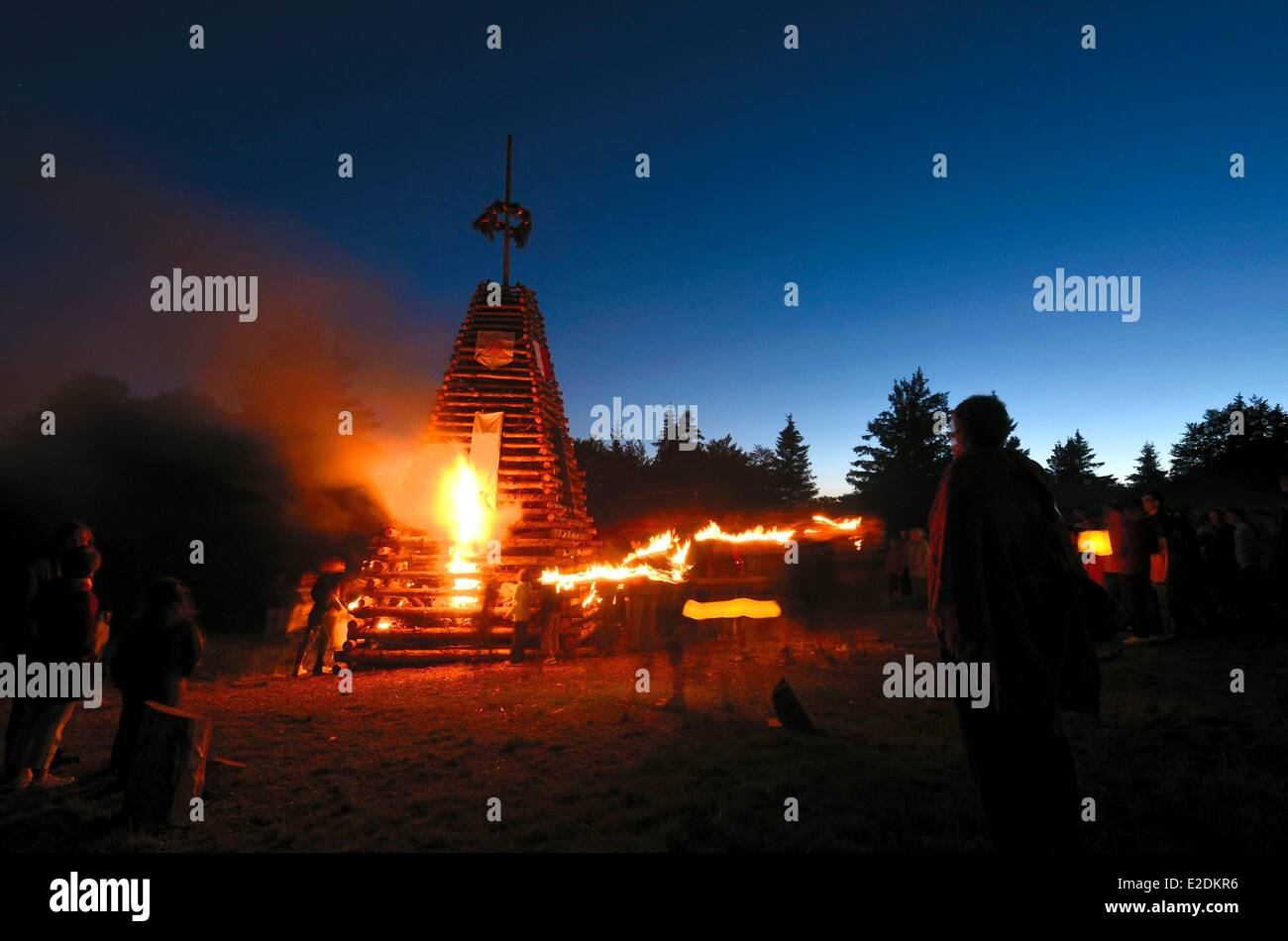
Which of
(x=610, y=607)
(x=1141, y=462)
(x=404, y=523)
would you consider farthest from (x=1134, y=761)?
(x=1141, y=462)

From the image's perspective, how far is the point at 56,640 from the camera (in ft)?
18.9

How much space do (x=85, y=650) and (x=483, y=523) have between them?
8.86 m

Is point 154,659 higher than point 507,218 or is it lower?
lower

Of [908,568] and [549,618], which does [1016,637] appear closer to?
[549,618]

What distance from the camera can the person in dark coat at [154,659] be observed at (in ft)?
18.6

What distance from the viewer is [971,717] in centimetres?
312

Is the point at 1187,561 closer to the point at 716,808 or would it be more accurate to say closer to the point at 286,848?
the point at 716,808

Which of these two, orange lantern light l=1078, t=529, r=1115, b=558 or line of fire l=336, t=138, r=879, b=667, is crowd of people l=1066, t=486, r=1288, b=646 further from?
line of fire l=336, t=138, r=879, b=667

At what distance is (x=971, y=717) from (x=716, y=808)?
270 cm

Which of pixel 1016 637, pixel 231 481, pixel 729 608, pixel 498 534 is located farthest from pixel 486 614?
pixel 231 481

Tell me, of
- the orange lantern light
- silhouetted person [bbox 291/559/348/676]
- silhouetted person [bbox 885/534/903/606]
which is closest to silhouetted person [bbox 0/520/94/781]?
silhouetted person [bbox 291/559/348/676]

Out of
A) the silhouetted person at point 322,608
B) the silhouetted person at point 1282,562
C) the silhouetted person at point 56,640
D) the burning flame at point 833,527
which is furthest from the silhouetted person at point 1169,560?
the silhouetted person at point 322,608

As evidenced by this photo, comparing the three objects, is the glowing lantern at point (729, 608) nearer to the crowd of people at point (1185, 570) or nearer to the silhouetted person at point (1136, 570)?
the crowd of people at point (1185, 570)
